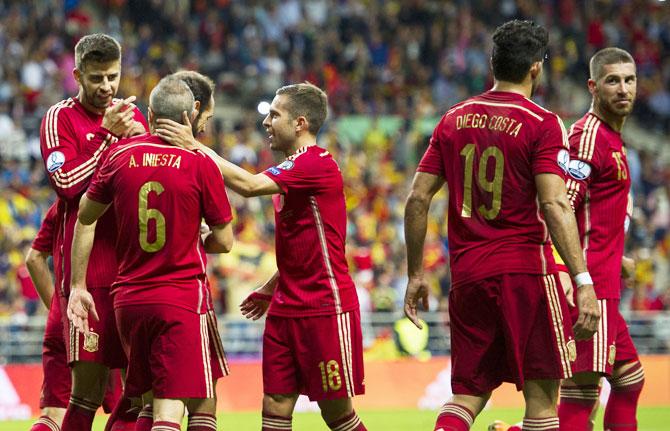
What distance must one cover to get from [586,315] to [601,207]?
5.34ft

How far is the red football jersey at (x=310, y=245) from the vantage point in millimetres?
6961

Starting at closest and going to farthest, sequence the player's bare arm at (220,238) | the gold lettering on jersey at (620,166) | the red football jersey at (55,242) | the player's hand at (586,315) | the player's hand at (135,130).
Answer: the player's hand at (586,315), the player's bare arm at (220,238), the player's hand at (135,130), the red football jersey at (55,242), the gold lettering on jersey at (620,166)

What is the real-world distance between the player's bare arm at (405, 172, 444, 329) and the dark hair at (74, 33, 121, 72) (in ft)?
6.39

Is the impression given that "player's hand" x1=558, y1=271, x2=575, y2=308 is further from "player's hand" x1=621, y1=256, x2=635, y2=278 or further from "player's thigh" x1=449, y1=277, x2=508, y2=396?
"player's hand" x1=621, y1=256, x2=635, y2=278

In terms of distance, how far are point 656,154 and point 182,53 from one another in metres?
8.79

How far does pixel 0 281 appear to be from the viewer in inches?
621

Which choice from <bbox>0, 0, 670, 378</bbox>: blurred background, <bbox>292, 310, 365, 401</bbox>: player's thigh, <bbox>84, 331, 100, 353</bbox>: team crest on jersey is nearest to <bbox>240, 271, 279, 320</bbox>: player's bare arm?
<bbox>292, 310, 365, 401</bbox>: player's thigh

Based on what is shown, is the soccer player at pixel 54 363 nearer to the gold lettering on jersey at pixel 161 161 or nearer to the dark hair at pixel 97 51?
the dark hair at pixel 97 51

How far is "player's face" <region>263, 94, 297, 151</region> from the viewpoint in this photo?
7188mm

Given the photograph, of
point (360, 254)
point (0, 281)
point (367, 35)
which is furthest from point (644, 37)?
point (0, 281)

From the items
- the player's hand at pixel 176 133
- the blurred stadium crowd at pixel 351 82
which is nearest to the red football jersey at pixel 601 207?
the player's hand at pixel 176 133

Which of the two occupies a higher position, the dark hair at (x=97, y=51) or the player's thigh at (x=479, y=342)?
the dark hair at (x=97, y=51)

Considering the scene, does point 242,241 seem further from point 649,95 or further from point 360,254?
point 649,95

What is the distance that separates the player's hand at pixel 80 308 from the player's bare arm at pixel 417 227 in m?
1.75
